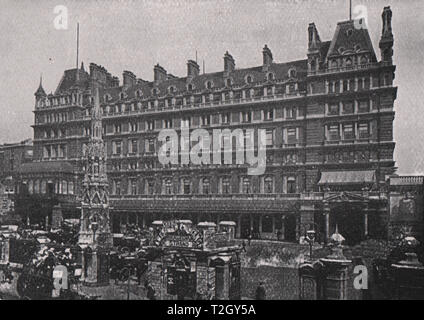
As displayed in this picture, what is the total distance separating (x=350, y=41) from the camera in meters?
28.6

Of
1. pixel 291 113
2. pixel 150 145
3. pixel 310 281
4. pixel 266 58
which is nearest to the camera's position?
pixel 310 281

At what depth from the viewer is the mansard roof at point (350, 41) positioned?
1097 inches

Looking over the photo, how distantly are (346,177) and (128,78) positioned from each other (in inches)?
910

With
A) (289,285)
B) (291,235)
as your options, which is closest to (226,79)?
(291,235)

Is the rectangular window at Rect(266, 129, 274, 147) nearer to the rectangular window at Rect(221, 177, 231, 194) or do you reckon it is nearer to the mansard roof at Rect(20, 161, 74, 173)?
the rectangular window at Rect(221, 177, 231, 194)

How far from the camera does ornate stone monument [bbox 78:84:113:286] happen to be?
61.2ft

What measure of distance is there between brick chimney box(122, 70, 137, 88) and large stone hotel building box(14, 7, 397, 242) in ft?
6.18

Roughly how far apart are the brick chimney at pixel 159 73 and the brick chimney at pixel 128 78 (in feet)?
10.6

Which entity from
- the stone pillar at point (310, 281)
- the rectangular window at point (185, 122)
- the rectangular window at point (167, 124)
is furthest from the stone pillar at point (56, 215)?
the stone pillar at point (310, 281)

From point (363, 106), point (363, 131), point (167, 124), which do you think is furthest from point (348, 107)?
point (167, 124)

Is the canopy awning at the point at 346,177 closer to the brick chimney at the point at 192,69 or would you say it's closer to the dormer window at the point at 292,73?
the dormer window at the point at 292,73

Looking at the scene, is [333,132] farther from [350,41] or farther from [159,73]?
[159,73]

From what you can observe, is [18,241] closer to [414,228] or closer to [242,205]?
[242,205]

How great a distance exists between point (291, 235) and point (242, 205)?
→ 3883 mm
